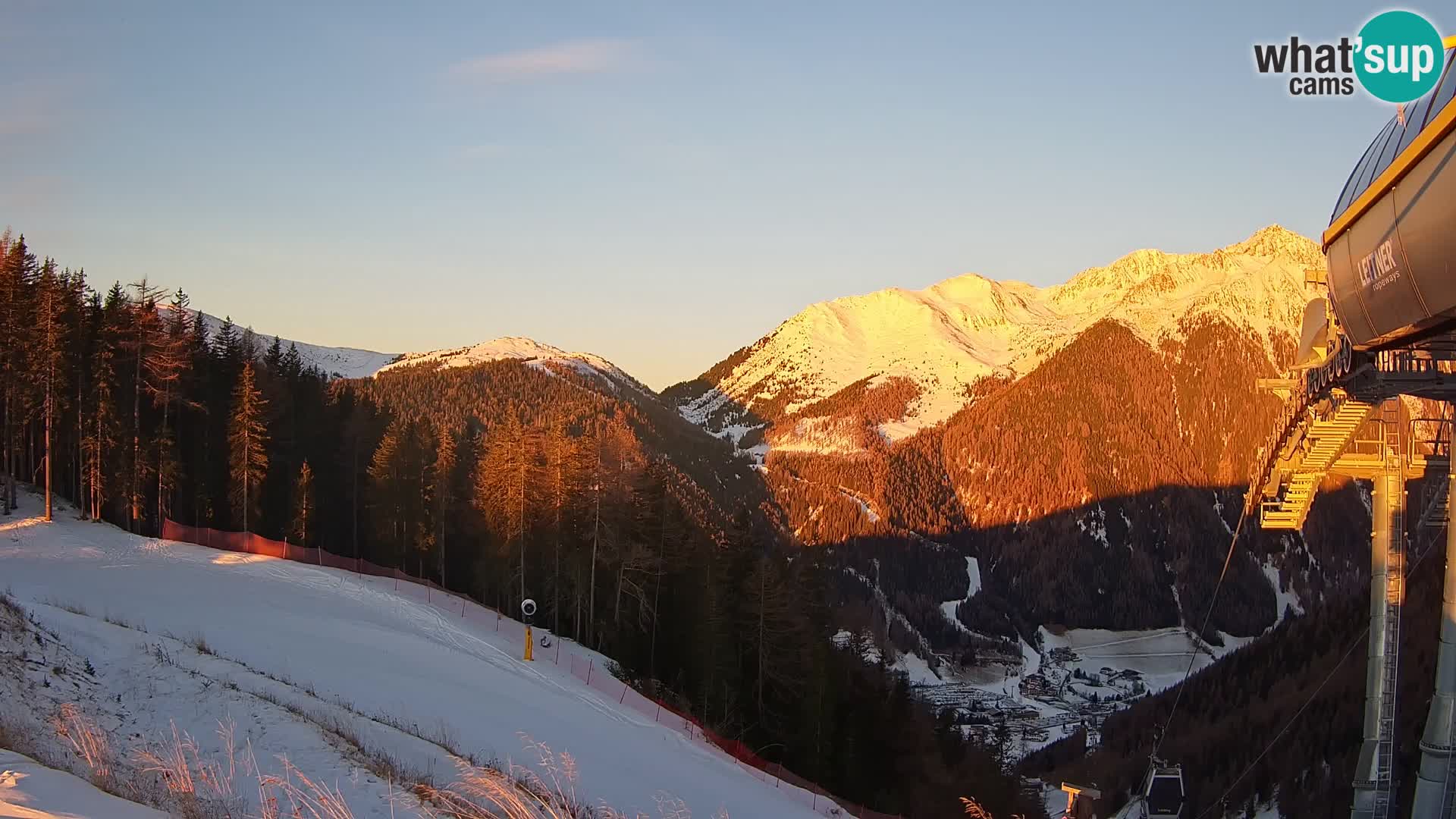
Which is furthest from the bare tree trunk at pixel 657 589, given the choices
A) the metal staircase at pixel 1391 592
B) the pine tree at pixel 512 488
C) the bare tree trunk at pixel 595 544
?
the metal staircase at pixel 1391 592

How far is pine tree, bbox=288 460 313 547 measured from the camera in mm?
52125

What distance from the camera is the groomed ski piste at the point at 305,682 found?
1319 cm

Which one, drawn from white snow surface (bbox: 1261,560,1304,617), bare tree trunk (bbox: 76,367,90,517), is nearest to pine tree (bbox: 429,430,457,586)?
bare tree trunk (bbox: 76,367,90,517)

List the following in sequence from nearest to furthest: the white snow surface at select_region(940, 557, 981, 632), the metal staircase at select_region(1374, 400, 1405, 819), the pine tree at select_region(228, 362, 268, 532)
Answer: the metal staircase at select_region(1374, 400, 1405, 819) < the pine tree at select_region(228, 362, 268, 532) < the white snow surface at select_region(940, 557, 981, 632)

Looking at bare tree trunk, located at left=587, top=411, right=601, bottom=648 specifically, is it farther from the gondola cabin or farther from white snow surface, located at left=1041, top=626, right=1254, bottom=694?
white snow surface, located at left=1041, top=626, right=1254, bottom=694

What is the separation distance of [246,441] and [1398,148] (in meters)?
47.3

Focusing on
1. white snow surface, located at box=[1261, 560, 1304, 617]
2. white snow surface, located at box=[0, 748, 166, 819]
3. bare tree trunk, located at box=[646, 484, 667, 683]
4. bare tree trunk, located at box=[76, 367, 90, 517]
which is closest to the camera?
white snow surface, located at box=[0, 748, 166, 819]

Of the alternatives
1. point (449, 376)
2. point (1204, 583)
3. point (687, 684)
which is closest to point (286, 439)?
point (687, 684)

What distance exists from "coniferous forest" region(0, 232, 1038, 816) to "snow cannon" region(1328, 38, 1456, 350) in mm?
28783

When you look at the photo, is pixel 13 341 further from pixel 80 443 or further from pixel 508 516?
pixel 508 516

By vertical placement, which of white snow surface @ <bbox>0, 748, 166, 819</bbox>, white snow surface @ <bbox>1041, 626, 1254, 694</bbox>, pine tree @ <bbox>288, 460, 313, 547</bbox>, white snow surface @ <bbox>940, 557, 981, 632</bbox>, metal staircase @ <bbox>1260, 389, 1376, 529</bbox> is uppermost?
metal staircase @ <bbox>1260, 389, 1376, 529</bbox>

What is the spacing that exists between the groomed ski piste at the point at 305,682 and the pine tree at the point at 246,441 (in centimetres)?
913

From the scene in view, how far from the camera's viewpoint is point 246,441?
49062 millimetres

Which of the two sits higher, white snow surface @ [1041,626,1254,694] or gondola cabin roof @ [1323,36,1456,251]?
gondola cabin roof @ [1323,36,1456,251]
